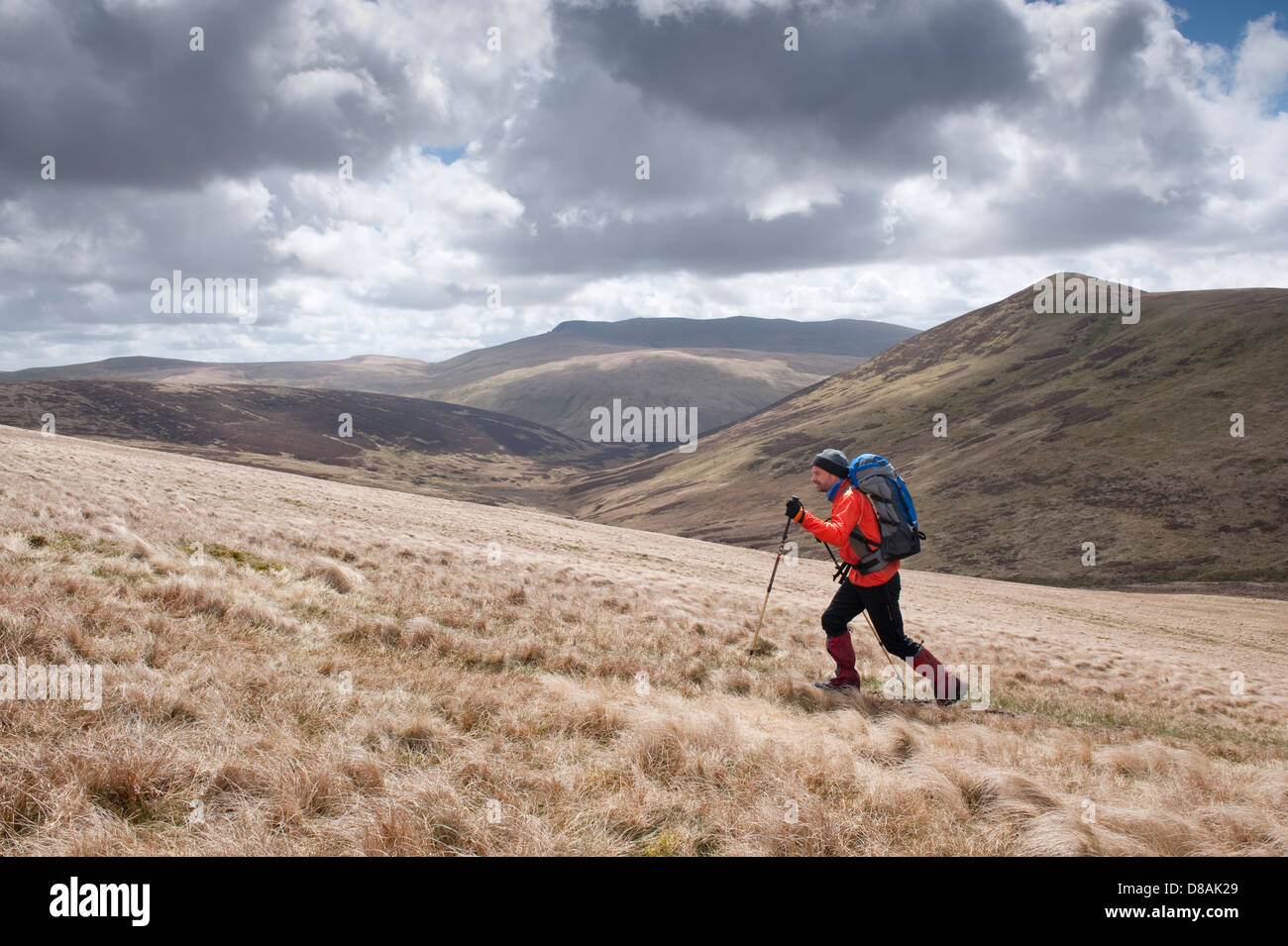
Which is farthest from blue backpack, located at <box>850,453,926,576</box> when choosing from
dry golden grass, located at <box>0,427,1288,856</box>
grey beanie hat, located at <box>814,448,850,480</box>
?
dry golden grass, located at <box>0,427,1288,856</box>

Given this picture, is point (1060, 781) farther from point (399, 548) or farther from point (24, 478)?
point (24, 478)

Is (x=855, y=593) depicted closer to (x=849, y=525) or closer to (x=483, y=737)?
(x=849, y=525)

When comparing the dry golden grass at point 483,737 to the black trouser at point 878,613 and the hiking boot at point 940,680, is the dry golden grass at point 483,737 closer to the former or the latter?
the hiking boot at point 940,680

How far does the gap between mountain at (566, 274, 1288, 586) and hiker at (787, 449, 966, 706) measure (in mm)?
77039

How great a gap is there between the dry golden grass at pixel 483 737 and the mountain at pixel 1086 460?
78941mm

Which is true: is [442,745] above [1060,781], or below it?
above

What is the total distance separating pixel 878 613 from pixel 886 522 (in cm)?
144

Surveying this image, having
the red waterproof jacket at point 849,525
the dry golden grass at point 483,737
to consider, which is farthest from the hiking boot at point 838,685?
the red waterproof jacket at point 849,525

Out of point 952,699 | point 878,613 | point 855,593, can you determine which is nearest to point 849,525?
point 855,593

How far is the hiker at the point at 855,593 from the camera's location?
8.94 m

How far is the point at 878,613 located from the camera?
9.35 meters

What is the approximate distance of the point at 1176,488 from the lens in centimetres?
8431
